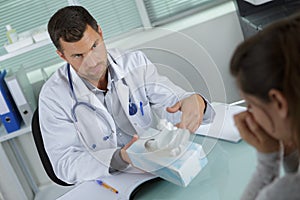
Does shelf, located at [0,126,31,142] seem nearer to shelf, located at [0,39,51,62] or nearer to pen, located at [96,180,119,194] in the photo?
shelf, located at [0,39,51,62]

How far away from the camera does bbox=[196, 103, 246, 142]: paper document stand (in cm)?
125

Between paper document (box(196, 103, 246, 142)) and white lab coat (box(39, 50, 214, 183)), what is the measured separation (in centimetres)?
3

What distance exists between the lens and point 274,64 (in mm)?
617

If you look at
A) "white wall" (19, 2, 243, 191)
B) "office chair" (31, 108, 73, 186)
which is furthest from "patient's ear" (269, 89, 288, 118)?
"white wall" (19, 2, 243, 191)

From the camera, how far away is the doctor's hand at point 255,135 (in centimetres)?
79

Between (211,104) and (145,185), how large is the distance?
32cm

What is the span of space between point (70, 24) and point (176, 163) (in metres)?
0.67

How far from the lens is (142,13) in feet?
8.53

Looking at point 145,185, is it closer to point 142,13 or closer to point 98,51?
point 98,51

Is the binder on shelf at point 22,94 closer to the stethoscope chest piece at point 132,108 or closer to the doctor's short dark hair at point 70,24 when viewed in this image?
the doctor's short dark hair at point 70,24

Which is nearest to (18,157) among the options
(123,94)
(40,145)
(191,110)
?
(40,145)

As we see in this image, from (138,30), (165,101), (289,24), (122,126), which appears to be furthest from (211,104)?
(138,30)

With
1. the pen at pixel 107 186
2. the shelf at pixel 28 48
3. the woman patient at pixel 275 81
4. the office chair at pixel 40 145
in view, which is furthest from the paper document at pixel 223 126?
the shelf at pixel 28 48

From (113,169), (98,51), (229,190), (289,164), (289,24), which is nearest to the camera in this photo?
(289,24)
